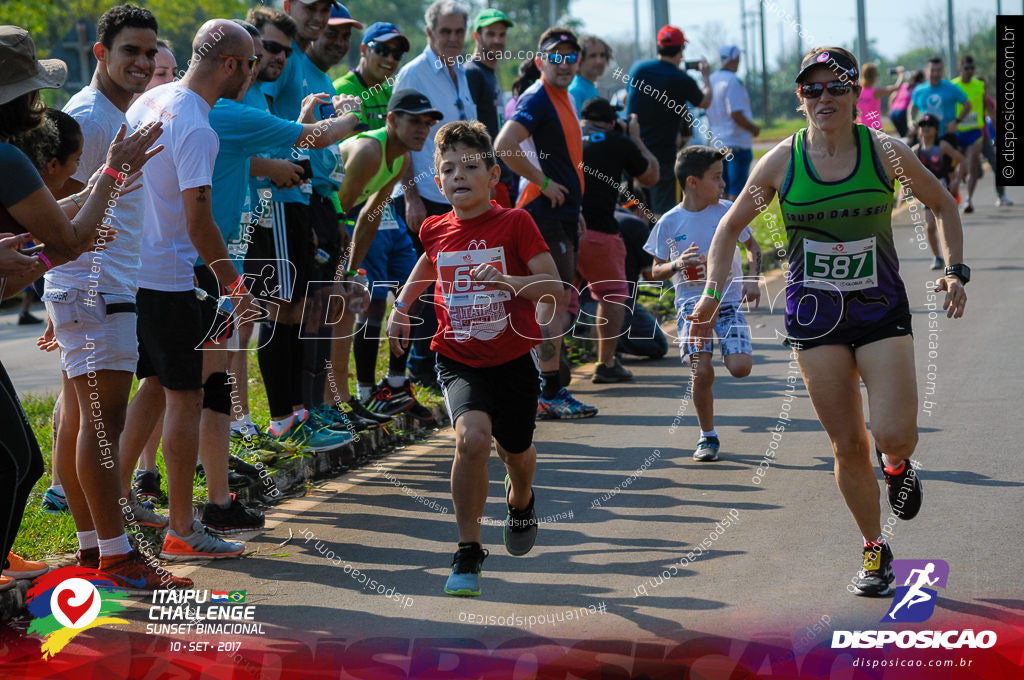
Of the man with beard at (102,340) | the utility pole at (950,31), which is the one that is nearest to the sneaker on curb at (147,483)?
the man with beard at (102,340)

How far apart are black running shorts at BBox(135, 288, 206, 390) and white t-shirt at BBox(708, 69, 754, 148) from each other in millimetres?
10630

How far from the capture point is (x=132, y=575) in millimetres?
5094

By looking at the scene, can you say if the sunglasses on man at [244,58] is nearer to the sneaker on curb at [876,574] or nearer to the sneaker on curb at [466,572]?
the sneaker on curb at [466,572]

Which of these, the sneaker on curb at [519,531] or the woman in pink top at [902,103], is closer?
the sneaker on curb at [519,531]

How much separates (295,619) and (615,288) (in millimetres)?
5257

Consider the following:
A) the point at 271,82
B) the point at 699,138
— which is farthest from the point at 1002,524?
A: the point at 699,138

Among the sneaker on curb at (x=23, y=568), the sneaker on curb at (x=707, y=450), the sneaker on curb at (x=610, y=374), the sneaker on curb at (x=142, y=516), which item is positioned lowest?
the sneaker on curb at (x=610, y=374)

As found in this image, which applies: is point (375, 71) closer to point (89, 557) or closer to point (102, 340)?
point (102, 340)

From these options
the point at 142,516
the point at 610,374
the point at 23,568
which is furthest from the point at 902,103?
the point at 23,568

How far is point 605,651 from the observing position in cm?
442

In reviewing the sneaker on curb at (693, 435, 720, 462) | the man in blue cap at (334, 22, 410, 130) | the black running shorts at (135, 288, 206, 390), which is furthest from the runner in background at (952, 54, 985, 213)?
the black running shorts at (135, 288, 206, 390)

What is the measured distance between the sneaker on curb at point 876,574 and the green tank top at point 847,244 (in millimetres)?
853

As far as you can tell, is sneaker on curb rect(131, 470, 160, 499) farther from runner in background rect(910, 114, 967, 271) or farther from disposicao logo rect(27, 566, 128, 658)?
runner in background rect(910, 114, 967, 271)

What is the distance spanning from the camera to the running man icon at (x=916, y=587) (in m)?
4.63
